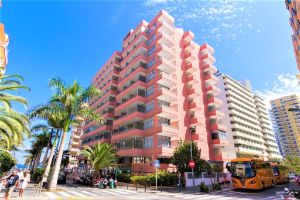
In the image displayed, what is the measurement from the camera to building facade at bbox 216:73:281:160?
66.3 meters

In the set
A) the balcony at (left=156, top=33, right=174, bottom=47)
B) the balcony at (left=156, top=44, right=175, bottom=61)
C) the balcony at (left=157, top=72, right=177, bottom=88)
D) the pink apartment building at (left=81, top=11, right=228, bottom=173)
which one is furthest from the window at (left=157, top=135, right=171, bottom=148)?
the balcony at (left=156, top=33, right=174, bottom=47)

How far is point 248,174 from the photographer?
1961cm

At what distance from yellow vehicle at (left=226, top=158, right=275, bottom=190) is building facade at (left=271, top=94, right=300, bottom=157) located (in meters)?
134

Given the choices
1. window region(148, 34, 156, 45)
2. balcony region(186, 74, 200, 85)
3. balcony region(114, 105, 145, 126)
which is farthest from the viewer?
window region(148, 34, 156, 45)

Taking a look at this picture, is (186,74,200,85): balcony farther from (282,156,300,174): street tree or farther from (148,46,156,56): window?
(282,156,300,174): street tree

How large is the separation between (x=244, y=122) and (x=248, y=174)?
6297 cm

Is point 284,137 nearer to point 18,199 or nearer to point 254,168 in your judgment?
point 254,168

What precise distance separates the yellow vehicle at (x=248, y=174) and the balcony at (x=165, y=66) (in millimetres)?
23396

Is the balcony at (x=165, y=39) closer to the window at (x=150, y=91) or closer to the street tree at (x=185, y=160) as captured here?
the window at (x=150, y=91)

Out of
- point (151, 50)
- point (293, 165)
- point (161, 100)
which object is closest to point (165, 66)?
point (151, 50)

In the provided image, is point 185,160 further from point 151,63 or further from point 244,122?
point 244,122

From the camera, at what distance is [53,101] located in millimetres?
20281

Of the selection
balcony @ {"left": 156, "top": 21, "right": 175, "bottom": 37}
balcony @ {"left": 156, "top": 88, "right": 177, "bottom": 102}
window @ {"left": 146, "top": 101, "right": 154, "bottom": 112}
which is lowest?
window @ {"left": 146, "top": 101, "right": 154, "bottom": 112}

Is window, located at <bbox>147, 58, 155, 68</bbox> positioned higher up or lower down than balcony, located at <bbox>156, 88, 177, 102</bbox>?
higher up
